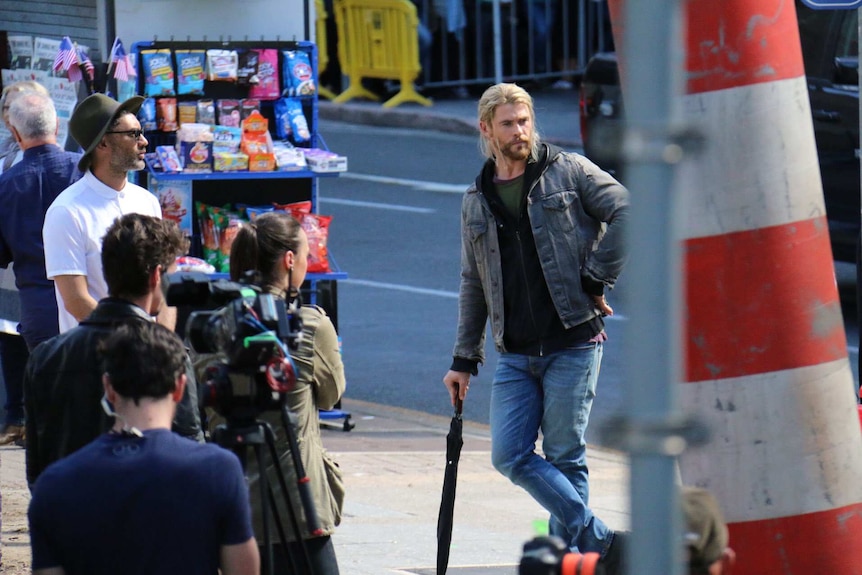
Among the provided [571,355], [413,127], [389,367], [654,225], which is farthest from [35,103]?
[413,127]

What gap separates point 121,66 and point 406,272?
533cm

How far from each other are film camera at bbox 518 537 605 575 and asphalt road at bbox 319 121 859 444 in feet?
10.5

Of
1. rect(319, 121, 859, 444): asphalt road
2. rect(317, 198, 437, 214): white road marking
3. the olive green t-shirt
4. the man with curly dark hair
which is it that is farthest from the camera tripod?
rect(317, 198, 437, 214): white road marking

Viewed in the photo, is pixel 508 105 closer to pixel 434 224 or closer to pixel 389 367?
pixel 389 367

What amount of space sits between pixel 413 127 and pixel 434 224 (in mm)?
6509

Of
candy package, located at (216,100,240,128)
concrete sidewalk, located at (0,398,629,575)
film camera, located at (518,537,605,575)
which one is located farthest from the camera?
candy package, located at (216,100,240,128)

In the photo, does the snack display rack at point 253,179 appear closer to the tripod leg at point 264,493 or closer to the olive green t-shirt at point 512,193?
the olive green t-shirt at point 512,193

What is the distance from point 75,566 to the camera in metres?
3.27

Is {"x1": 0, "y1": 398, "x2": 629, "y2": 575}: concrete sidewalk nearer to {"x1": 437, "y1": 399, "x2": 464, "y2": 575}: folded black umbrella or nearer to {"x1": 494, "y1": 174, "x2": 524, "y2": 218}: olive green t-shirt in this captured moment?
{"x1": 437, "y1": 399, "x2": 464, "y2": 575}: folded black umbrella

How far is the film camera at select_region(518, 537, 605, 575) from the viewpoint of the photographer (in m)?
2.70

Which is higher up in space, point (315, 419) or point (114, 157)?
point (114, 157)

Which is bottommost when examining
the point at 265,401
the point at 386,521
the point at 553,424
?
the point at 386,521

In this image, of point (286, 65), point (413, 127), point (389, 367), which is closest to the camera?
point (286, 65)

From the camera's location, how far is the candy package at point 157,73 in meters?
8.46
